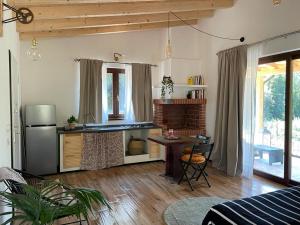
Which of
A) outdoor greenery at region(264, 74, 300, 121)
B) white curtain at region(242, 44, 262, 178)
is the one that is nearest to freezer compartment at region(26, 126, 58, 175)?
white curtain at region(242, 44, 262, 178)

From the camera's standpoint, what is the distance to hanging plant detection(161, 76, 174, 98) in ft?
16.9

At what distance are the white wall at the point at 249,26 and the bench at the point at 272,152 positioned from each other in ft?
3.89

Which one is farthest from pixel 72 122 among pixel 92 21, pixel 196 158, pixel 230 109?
pixel 230 109

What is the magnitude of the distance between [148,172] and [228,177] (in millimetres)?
1533

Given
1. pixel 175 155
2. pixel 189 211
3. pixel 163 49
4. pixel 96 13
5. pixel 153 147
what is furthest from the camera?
pixel 163 49

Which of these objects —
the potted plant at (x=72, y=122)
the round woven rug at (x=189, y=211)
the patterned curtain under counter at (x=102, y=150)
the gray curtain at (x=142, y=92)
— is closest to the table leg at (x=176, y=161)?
the round woven rug at (x=189, y=211)

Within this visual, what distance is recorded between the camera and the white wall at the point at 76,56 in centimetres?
503

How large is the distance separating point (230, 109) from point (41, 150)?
3.65 metres

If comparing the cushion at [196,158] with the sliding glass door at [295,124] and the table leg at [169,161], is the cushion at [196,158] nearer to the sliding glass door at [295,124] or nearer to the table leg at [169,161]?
the table leg at [169,161]

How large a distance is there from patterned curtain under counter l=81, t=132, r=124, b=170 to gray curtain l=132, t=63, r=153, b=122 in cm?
81

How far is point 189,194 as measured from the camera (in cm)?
372

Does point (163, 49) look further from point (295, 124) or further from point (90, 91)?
point (295, 124)

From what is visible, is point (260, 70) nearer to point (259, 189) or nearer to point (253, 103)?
point (253, 103)

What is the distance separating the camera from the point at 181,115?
20.5ft
